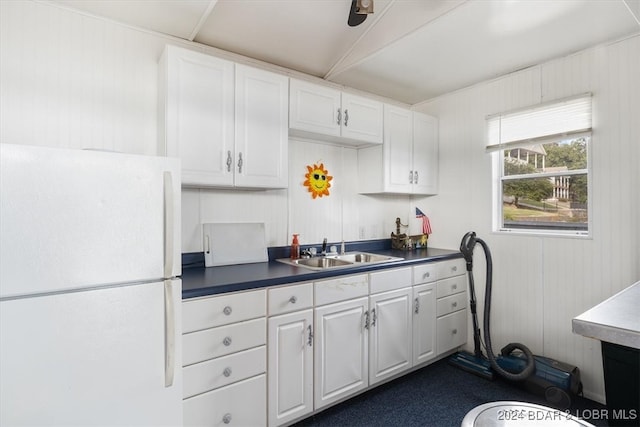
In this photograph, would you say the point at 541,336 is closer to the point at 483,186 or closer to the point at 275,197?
the point at 483,186

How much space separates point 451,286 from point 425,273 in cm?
41

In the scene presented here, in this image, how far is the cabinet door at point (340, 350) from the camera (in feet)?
7.01

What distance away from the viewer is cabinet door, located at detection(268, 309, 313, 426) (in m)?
1.93

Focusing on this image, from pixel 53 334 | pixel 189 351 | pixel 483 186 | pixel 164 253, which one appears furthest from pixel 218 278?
pixel 483 186

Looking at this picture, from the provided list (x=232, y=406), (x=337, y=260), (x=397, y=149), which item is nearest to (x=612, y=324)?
(x=232, y=406)

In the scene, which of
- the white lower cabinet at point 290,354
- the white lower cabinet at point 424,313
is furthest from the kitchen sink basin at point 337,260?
the white lower cabinet at point 290,354

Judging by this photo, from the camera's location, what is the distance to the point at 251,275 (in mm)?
2016

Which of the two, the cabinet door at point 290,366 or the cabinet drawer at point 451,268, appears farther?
the cabinet drawer at point 451,268

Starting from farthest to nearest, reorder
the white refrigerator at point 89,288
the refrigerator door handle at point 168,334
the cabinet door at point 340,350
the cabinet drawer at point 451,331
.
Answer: the cabinet drawer at point 451,331
the cabinet door at point 340,350
the refrigerator door handle at point 168,334
the white refrigerator at point 89,288

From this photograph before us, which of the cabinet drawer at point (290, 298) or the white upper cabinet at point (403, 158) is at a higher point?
the white upper cabinet at point (403, 158)

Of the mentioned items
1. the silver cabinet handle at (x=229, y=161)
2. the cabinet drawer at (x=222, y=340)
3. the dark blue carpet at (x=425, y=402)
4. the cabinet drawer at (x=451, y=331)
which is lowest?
the dark blue carpet at (x=425, y=402)

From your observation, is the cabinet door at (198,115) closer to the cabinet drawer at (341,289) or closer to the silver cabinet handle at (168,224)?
the silver cabinet handle at (168,224)

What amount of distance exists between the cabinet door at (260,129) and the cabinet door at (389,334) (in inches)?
45.5

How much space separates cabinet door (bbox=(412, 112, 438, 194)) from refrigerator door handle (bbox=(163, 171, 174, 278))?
2397 mm
